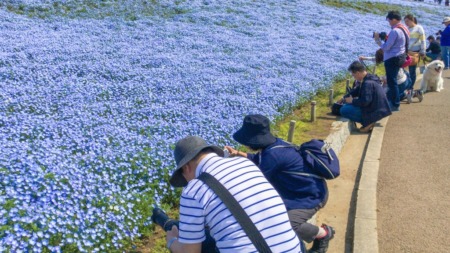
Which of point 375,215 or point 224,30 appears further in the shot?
point 224,30

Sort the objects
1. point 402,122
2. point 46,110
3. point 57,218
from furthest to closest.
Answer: point 402,122 < point 46,110 < point 57,218

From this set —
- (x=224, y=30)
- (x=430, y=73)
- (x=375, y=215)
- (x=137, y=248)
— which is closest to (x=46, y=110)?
(x=137, y=248)

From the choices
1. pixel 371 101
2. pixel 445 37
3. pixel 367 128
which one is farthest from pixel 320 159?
pixel 445 37

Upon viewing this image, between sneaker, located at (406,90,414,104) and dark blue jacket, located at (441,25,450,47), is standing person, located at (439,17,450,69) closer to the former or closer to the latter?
dark blue jacket, located at (441,25,450,47)

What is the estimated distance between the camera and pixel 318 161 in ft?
14.7

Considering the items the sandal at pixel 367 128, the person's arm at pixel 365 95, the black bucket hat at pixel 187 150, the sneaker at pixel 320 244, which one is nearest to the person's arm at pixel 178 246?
the black bucket hat at pixel 187 150

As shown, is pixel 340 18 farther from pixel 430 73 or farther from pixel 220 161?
pixel 220 161

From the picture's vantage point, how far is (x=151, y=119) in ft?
25.9

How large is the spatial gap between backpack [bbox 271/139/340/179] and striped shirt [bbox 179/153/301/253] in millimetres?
1365

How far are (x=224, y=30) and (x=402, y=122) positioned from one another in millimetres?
11236

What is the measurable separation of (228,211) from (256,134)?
5.00 ft

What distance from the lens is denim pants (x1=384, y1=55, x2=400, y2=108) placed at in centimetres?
1004

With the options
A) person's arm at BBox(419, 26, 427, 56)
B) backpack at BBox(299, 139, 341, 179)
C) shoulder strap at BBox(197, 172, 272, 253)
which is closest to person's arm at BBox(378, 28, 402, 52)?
person's arm at BBox(419, 26, 427, 56)

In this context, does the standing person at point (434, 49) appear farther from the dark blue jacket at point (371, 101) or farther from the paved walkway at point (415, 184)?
the dark blue jacket at point (371, 101)
